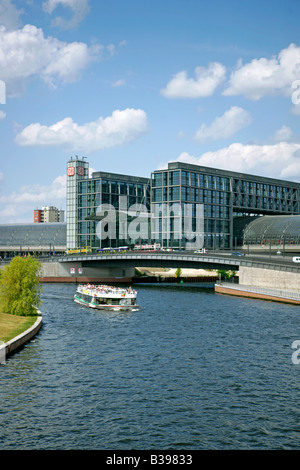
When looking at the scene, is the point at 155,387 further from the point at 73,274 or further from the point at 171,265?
the point at 73,274

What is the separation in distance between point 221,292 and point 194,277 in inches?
2272

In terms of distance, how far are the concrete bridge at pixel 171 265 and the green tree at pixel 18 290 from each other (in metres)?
55.6

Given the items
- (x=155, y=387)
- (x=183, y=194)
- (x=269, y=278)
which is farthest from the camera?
(x=183, y=194)

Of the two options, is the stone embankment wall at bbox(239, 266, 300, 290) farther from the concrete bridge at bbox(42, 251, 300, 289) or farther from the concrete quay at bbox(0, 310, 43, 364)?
the concrete quay at bbox(0, 310, 43, 364)

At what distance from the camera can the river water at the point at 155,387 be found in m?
31.0

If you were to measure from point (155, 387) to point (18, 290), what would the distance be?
1415 inches

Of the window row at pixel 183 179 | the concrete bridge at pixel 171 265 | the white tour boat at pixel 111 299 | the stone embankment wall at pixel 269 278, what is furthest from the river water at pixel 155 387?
the window row at pixel 183 179

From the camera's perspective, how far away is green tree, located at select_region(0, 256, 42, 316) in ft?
228

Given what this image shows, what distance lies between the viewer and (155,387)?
40.4m

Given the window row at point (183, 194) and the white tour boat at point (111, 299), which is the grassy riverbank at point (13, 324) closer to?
the white tour boat at point (111, 299)

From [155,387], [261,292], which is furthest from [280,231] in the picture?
[155,387]
